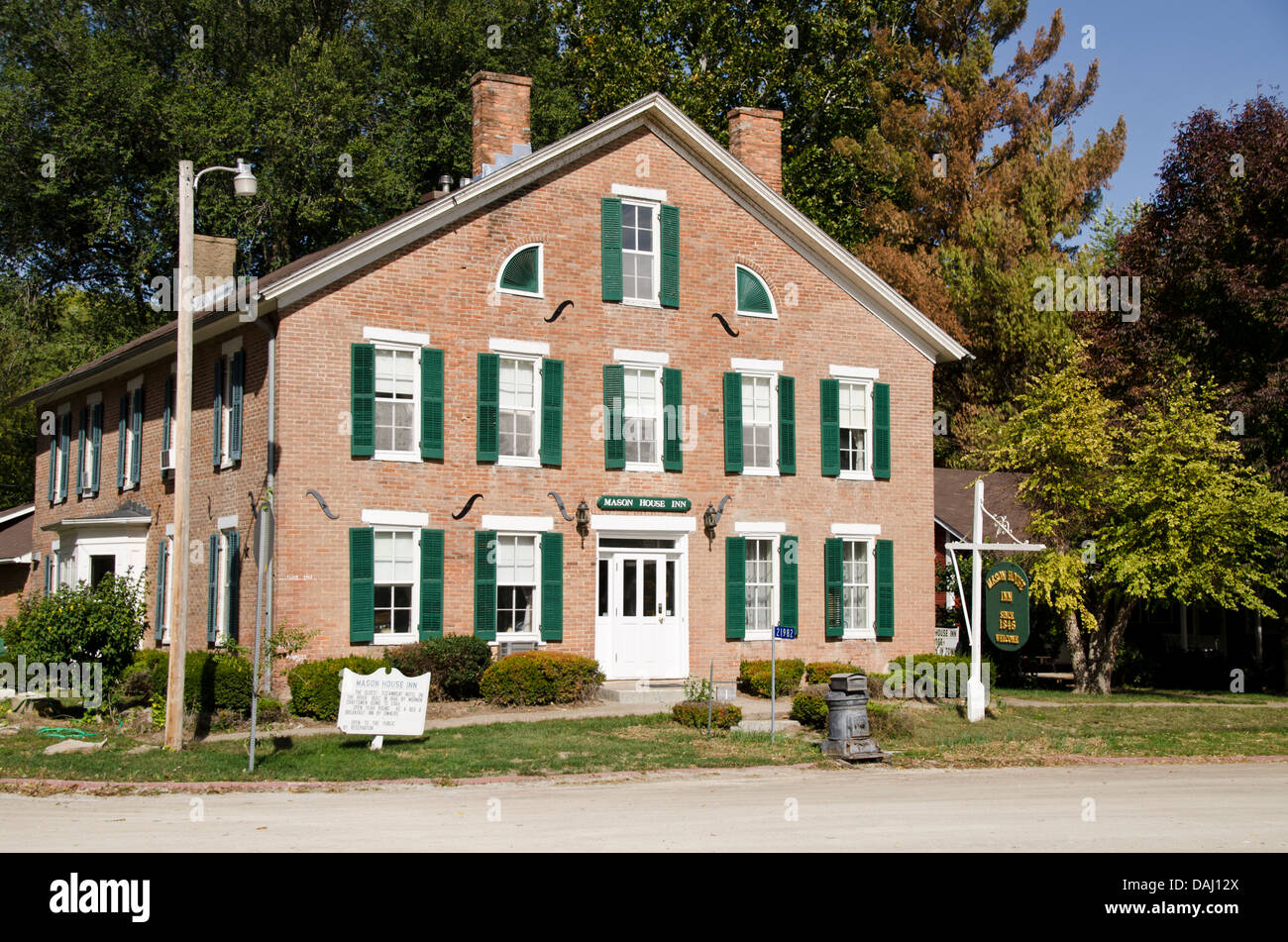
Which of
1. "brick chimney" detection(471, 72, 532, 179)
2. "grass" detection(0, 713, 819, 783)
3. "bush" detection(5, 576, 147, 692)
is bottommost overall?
"grass" detection(0, 713, 819, 783)

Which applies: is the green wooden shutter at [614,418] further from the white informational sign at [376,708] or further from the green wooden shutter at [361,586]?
the white informational sign at [376,708]

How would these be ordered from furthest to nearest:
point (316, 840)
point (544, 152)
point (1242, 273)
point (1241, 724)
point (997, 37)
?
point (997, 37)
point (1242, 273)
point (544, 152)
point (1241, 724)
point (316, 840)

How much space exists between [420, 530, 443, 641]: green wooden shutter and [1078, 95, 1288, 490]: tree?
15583 millimetres

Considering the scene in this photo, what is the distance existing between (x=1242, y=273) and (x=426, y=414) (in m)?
17.9

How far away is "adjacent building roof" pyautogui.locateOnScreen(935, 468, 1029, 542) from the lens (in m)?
30.5

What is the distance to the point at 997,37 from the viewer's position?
144 ft

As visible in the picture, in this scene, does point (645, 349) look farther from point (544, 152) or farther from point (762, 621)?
point (762, 621)

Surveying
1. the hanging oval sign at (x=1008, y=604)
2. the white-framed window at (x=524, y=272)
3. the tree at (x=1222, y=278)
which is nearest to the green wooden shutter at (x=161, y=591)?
the white-framed window at (x=524, y=272)

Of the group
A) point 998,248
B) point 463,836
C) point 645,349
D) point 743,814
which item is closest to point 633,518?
point 645,349

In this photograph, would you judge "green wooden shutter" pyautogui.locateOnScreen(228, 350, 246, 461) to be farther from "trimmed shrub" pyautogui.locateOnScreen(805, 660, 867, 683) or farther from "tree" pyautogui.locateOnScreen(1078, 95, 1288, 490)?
"tree" pyautogui.locateOnScreen(1078, 95, 1288, 490)

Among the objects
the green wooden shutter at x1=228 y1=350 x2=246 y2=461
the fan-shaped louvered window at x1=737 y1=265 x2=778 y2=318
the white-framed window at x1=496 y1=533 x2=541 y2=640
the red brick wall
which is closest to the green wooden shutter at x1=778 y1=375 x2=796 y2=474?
the red brick wall

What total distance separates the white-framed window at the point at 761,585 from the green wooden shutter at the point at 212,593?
9.10 m

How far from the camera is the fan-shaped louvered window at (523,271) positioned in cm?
2259

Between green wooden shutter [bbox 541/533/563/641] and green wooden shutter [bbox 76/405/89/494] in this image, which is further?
green wooden shutter [bbox 76/405/89/494]
